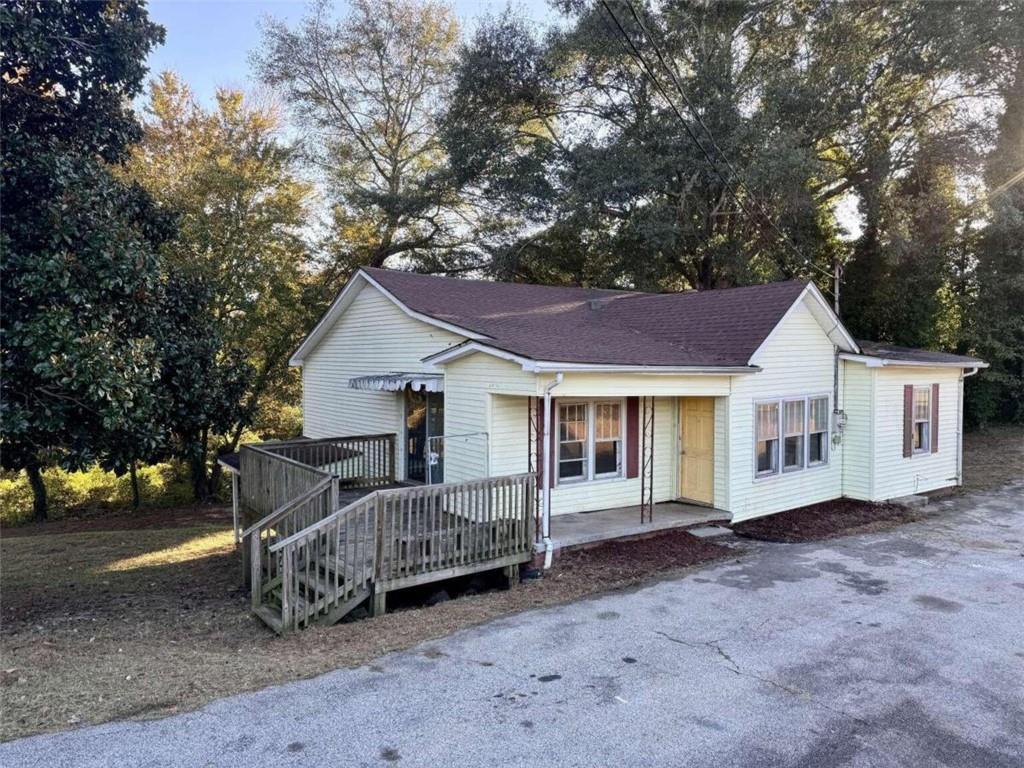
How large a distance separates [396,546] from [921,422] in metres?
11.7

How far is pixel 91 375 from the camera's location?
691 cm

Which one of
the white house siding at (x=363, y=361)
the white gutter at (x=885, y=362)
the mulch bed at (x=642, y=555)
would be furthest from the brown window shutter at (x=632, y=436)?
the white gutter at (x=885, y=362)

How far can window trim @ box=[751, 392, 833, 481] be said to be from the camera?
36.4ft

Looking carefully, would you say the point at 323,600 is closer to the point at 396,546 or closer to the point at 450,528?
the point at 396,546

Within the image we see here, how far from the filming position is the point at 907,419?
13.0 metres

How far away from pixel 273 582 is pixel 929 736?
6192 millimetres

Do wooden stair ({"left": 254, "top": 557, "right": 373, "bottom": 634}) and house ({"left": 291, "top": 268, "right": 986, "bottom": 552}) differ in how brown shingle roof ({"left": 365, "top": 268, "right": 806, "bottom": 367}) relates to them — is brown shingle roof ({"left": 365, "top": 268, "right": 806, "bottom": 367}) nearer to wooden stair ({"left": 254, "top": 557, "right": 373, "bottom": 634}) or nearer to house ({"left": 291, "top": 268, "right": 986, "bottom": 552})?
house ({"left": 291, "top": 268, "right": 986, "bottom": 552})

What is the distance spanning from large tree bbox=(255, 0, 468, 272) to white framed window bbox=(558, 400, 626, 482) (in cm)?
1625

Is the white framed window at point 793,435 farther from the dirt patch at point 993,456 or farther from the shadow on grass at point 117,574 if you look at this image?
the shadow on grass at point 117,574

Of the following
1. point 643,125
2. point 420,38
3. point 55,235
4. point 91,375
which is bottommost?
point 91,375

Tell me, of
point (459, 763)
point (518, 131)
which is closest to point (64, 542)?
point (459, 763)

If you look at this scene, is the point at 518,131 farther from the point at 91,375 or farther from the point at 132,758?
the point at 132,758

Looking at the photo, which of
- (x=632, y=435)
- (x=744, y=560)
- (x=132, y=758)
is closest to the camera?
(x=132, y=758)

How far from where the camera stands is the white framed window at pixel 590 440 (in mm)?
10273
